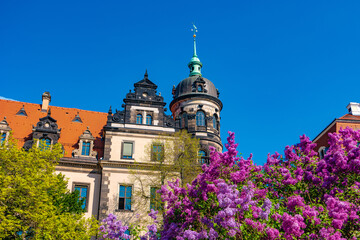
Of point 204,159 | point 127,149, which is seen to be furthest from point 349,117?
point 127,149

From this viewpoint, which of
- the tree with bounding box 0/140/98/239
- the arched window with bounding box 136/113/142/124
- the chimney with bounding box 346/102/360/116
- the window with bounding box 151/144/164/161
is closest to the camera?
the tree with bounding box 0/140/98/239

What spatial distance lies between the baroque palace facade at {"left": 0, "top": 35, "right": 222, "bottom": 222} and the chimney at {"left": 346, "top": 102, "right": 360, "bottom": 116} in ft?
41.0

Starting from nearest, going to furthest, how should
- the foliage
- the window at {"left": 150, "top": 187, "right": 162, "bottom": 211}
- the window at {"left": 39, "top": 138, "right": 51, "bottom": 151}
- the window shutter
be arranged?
1. the foliage
2. the window at {"left": 39, "top": 138, "right": 51, "bottom": 151}
3. the window at {"left": 150, "top": 187, "right": 162, "bottom": 211}
4. the window shutter

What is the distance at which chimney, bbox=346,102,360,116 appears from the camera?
112ft

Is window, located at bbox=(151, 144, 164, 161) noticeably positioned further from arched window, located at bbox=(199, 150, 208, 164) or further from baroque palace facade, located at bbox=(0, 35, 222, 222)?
arched window, located at bbox=(199, 150, 208, 164)

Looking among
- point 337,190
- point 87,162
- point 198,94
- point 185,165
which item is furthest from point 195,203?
point 198,94

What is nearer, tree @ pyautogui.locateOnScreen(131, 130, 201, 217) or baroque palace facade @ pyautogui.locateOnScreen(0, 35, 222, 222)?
tree @ pyautogui.locateOnScreen(131, 130, 201, 217)

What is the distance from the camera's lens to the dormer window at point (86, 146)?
30484 mm

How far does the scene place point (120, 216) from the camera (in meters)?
28.0

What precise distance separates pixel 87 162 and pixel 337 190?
2103 centimetres

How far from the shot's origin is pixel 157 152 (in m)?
30.0

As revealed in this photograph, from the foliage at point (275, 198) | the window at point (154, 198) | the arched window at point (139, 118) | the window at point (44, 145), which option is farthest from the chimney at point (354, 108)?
the window at point (44, 145)

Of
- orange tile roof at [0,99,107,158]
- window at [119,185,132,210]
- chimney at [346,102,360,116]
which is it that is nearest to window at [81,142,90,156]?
orange tile roof at [0,99,107,158]

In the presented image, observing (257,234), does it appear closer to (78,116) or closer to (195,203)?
(195,203)
